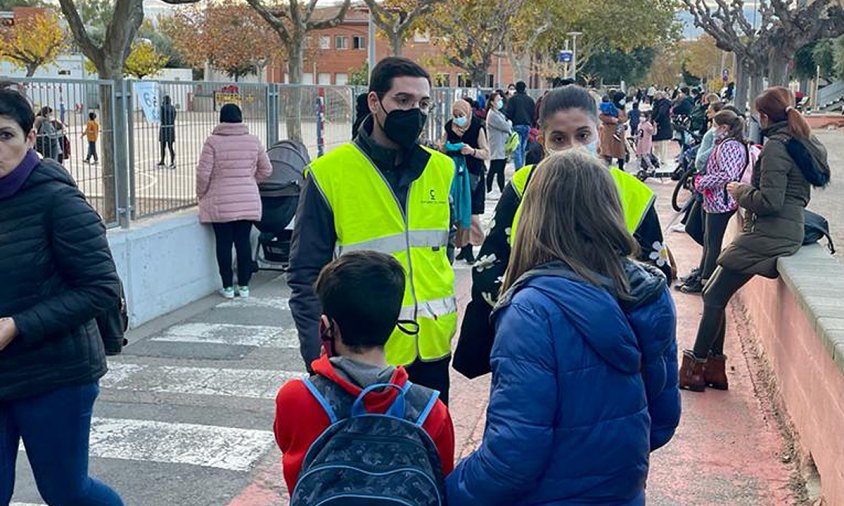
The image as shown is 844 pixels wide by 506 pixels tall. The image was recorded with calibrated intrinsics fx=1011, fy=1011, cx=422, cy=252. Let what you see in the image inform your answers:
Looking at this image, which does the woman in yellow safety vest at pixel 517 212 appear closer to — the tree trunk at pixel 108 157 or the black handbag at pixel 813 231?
the black handbag at pixel 813 231

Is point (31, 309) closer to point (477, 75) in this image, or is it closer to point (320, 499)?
point (320, 499)

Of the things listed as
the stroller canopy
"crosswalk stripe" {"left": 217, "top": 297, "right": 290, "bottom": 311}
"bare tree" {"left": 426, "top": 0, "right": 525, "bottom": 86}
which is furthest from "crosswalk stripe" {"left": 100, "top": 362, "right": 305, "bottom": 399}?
"bare tree" {"left": 426, "top": 0, "right": 525, "bottom": 86}

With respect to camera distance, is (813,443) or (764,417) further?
(764,417)

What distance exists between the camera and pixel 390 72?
3.62m

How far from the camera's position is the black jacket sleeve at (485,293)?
122 inches

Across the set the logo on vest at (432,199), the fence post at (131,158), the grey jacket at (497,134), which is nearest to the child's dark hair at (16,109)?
the logo on vest at (432,199)

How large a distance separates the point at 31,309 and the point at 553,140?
76.1 inches

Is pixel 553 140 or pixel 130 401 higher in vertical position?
pixel 553 140

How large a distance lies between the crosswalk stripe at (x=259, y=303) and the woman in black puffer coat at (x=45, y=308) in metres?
5.93

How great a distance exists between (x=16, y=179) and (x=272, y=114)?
8500mm

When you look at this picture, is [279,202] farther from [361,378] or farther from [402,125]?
[361,378]

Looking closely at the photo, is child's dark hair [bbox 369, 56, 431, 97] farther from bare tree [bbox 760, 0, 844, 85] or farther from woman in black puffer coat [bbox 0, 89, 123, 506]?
bare tree [bbox 760, 0, 844, 85]

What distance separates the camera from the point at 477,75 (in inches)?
1435

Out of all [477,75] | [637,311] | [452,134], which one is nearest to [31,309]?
[637,311]
